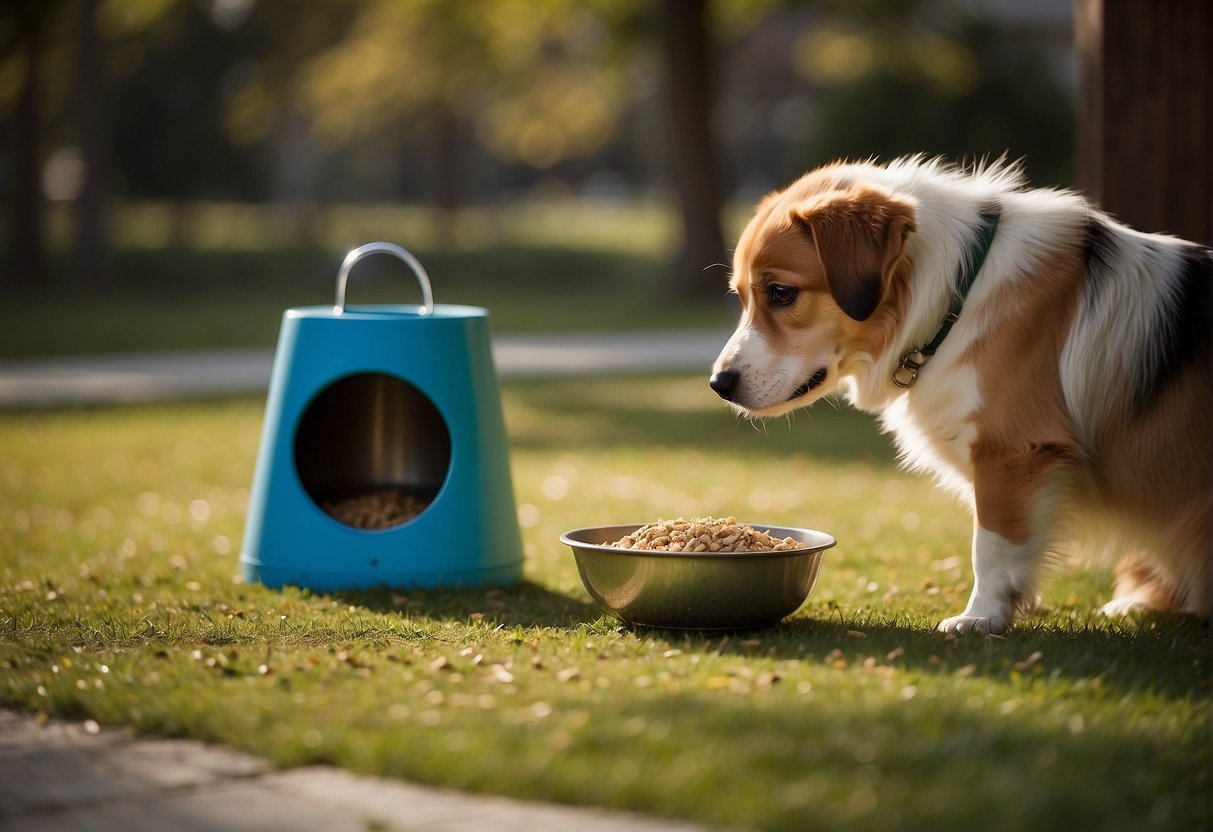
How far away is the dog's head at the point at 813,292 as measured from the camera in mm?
4566

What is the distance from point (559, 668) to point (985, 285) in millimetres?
1990

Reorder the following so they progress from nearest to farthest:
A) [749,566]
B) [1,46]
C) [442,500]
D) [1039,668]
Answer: [1039,668] < [749,566] < [442,500] < [1,46]

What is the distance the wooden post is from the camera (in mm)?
7652

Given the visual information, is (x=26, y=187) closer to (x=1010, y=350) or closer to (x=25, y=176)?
(x=25, y=176)

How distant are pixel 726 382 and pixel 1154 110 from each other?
4422 mm

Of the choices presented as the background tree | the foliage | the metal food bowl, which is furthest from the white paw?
the background tree

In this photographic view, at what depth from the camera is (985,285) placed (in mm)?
4637

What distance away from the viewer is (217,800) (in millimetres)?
3248

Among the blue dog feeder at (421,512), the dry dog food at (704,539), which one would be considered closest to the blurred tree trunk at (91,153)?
the blue dog feeder at (421,512)

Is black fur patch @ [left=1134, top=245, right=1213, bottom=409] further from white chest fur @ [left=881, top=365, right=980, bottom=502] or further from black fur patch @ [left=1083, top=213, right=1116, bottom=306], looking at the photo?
white chest fur @ [left=881, top=365, right=980, bottom=502]

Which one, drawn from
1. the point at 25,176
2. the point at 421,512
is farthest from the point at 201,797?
the point at 25,176

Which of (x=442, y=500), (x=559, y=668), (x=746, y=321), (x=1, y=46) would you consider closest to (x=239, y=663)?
(x=559, y=668)

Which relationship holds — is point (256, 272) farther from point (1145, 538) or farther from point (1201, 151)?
point (1145, 538)

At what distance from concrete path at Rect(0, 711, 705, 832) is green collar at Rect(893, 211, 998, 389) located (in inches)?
89.8
